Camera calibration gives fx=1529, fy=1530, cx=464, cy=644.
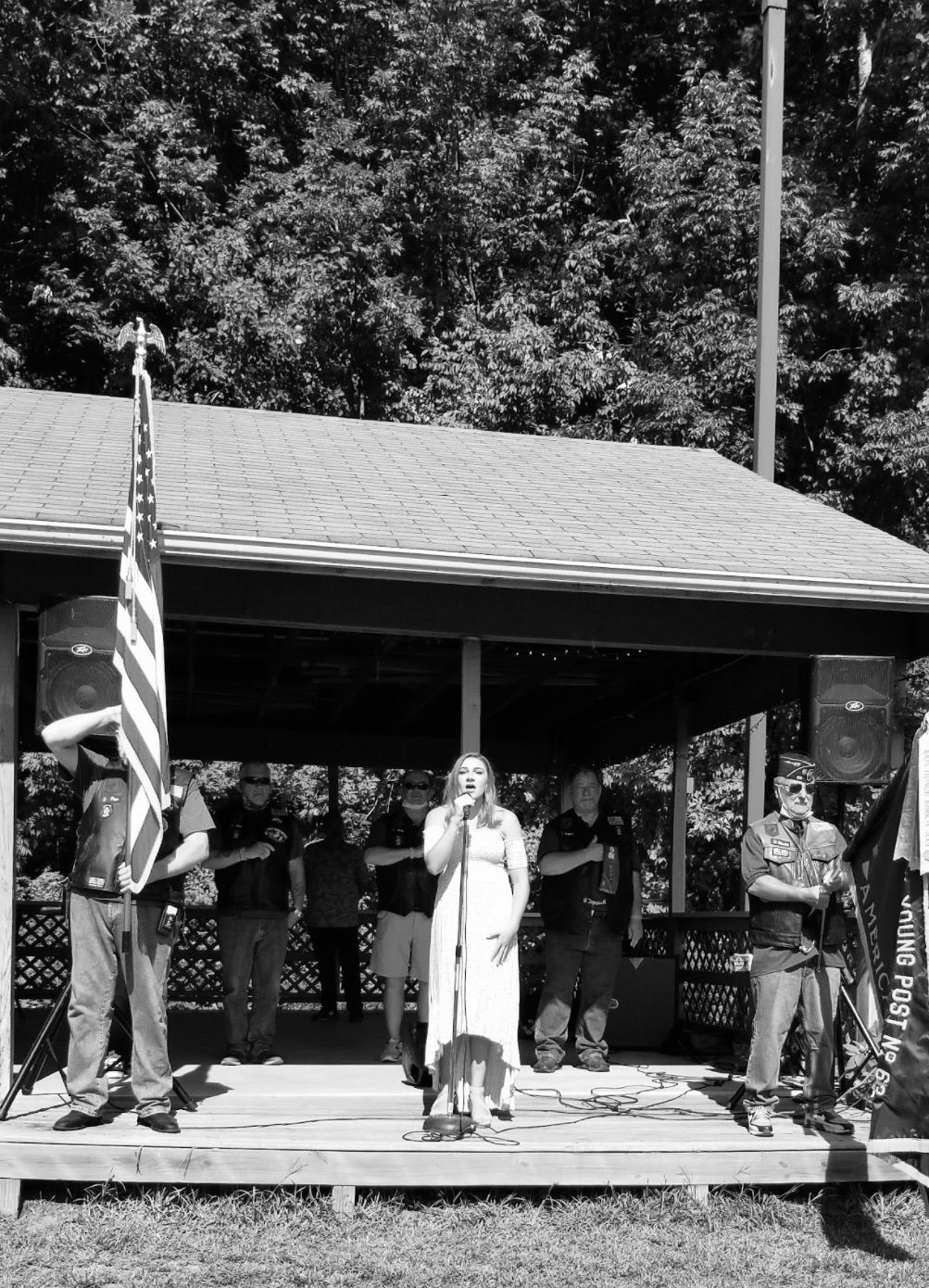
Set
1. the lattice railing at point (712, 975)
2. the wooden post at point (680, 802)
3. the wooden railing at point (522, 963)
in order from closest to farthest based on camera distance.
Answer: the lattice railing at point (712, 975) → the wooden railing at point (522, 963) → the wooden post at point (680, 802)

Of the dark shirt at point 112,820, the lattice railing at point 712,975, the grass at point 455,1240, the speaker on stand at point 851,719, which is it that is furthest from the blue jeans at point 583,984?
the dark shirt at point 112,820

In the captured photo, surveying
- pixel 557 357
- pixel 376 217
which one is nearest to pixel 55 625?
pixel 557 357

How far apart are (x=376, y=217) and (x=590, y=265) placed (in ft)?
10.00

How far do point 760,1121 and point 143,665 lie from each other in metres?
3.45

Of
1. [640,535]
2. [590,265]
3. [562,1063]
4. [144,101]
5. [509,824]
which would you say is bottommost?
[562,1063]

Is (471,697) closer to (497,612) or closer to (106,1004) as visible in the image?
(497,612)

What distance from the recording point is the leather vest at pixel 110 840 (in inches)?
258

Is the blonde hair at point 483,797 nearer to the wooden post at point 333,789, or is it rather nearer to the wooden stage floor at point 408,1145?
the wooden stage floor at point 408,1145

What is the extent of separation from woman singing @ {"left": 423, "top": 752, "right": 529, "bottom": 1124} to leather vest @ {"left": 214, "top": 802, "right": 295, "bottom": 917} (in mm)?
2139

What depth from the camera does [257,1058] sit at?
30.3 ft

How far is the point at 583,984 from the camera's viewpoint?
9289mm

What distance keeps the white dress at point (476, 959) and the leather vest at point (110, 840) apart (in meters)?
1.15

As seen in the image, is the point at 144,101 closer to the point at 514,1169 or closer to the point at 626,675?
the point at 626,675

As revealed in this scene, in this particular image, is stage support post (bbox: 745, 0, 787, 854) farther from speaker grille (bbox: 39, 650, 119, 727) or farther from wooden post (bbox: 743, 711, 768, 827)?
speaker grille (bbox: 39, 650, 119, 727)
